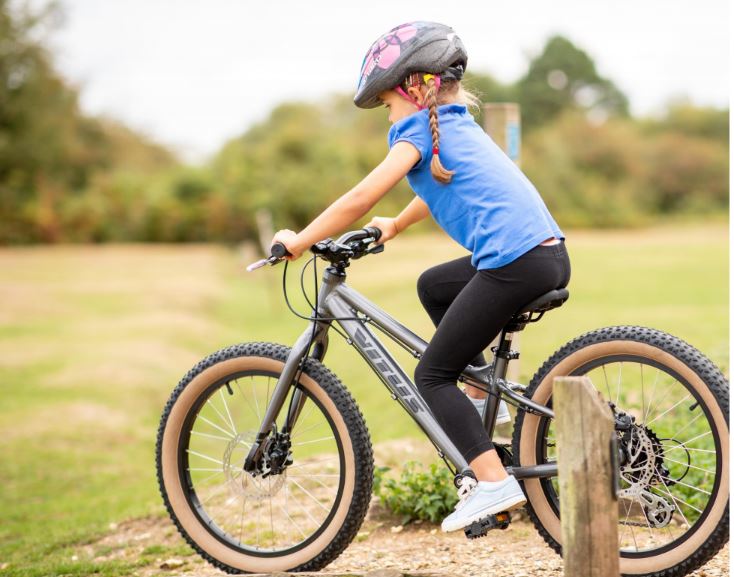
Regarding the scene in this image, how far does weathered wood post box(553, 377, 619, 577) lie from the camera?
245 cm

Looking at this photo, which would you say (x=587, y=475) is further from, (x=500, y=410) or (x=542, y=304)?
(x=500, y=410)

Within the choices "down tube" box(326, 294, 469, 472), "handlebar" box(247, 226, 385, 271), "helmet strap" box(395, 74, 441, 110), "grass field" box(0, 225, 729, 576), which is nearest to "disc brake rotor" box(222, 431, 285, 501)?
"down tube" box(326, 294, 469, 472)

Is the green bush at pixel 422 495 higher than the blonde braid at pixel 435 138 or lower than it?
lower

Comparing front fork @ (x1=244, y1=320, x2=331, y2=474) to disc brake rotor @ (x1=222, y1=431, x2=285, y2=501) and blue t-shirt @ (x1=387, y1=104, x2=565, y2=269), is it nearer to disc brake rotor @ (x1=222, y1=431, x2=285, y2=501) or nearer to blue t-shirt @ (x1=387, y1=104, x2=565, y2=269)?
disc brake rotor @ (x1=222, y1=431, x2=285, y2=501)

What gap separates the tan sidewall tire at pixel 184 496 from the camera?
3.31 meters

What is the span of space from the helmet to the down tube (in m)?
0.80

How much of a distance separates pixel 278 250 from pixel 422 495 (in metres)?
1.75

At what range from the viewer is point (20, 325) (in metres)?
16.5

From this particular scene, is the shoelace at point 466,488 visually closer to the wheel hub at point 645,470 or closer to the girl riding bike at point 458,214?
the girl riding bike at point 458,214

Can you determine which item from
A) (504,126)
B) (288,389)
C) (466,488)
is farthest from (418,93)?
(504,126)

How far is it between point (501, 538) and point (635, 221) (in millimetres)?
36960

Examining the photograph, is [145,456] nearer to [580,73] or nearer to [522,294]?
[522,294]

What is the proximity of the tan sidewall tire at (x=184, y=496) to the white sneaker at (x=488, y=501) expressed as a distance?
0.45m

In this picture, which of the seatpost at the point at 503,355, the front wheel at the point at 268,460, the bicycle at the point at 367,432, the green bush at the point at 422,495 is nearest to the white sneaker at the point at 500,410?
the bicycle at the point at 367,432
